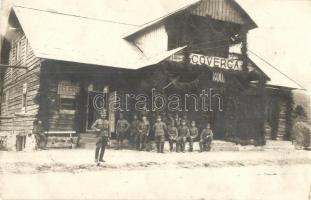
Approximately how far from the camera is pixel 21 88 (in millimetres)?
9109

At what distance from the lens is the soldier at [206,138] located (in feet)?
31.2

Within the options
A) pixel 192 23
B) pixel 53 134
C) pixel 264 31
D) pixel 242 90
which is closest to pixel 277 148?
pixel 242 90

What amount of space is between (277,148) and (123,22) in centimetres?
481

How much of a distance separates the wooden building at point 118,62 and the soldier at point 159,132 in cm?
64

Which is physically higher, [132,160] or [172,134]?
[172,134]

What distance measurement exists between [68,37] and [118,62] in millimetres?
1572

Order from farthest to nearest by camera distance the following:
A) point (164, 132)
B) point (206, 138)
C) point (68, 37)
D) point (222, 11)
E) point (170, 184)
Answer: point (222, 11) → point (206, 138) → point (164, 132) → point (68, 37) → point (170, 184)

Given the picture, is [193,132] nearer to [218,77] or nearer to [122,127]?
[218,77]

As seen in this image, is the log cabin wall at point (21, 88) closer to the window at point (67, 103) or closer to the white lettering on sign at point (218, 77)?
the window at point (67, 103)

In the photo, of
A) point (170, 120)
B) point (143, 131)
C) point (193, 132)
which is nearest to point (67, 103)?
point (143, 131)

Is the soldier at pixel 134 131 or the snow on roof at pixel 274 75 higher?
the snow on roof at pixel 274 75

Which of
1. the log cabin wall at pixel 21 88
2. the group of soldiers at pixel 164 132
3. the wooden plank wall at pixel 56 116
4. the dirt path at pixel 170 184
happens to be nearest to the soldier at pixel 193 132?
the group of soldiers at pixel 164 132

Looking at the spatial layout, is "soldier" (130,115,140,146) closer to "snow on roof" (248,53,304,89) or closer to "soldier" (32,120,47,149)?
"soldier" (32,120,47,149)

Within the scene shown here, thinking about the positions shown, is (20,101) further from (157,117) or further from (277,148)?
(277,148)
